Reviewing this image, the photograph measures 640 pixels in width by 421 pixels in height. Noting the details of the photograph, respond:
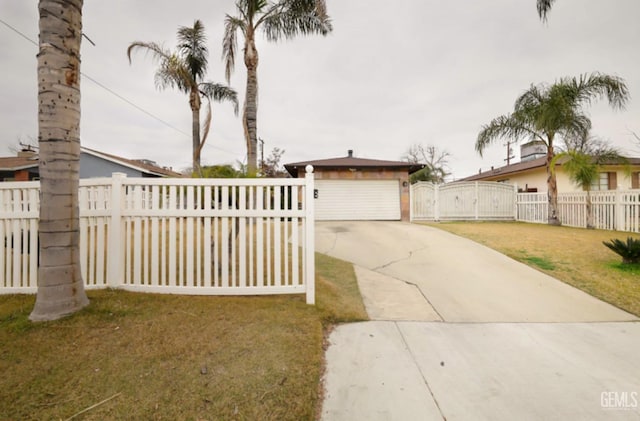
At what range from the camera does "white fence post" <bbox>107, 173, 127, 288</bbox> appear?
3340mm

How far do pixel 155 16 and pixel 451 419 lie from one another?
11.4m

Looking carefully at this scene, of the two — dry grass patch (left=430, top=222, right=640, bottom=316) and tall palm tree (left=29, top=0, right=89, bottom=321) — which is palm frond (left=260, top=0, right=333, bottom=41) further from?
dry grass patch (left=430, top=222, right=640, bottom=316)

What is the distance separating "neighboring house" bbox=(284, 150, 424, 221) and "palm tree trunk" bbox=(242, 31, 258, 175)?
6.21 m

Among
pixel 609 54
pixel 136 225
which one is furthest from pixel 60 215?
pixel 609 54

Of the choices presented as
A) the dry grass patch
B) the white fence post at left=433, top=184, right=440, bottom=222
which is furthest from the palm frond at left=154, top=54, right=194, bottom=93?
the dry grass patch

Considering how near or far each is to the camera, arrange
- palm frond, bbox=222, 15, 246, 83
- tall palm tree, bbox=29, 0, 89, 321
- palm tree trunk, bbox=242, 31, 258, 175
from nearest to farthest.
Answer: tall palm tree, bbox=29, 0, 89, 321
palm tree trunk, bbox=242, 31, 258, 175
palm frond, bbox=222, 15, 246, 83

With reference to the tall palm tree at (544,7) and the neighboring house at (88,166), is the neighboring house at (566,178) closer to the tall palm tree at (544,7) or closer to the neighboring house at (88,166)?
the tall palm tree at (544,7)

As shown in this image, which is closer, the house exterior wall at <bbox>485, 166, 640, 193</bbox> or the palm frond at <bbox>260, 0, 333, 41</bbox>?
the palm frond at <bbox>260, 0, 333, 41</bbox>

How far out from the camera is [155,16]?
7.95 meters

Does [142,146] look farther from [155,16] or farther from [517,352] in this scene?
[517,352]

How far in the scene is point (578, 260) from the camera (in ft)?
18.1

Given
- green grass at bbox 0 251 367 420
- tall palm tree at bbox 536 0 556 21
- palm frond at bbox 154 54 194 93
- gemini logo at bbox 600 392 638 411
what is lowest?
gemini logo at bbox 600 392 638 411

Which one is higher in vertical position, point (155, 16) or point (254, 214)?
point (155, 16)

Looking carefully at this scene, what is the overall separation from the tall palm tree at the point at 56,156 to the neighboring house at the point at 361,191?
10.0 m
